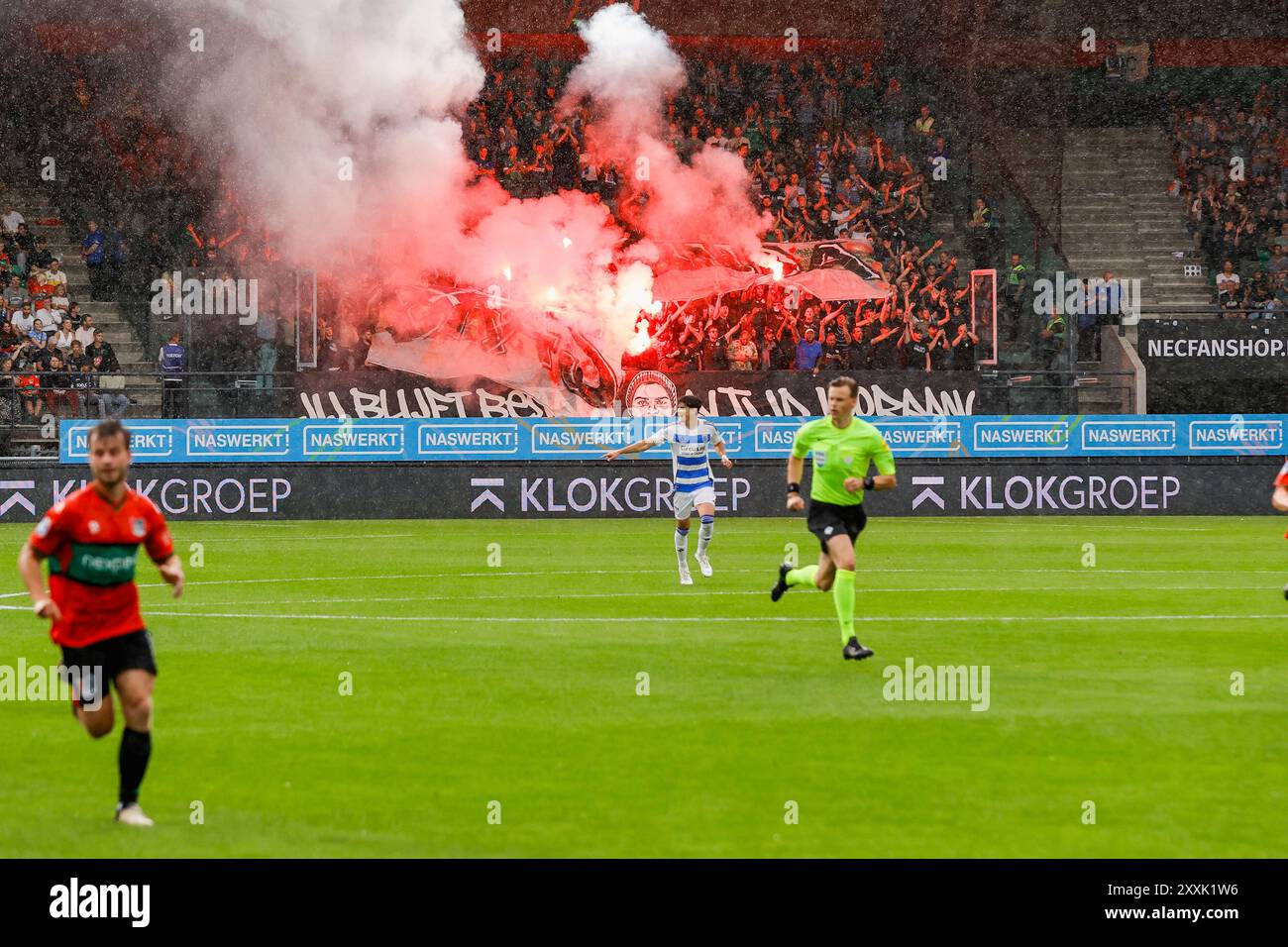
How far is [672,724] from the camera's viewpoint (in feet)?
37.4

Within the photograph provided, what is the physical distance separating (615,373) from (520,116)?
808cm

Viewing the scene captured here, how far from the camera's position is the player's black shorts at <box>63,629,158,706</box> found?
859cm

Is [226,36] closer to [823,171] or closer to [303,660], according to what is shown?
[823,171]

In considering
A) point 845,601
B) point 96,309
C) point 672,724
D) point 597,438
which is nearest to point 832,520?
point 845,601

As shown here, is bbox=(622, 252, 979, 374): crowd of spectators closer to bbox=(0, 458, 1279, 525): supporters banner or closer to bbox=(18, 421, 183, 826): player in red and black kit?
bbox=(0, 458, 1279, 525): supporters banner

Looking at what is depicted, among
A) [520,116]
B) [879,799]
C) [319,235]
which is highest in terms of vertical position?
[520,116]

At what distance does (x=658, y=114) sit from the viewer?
132 ft

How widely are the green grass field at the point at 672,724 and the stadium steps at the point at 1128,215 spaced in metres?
20.8

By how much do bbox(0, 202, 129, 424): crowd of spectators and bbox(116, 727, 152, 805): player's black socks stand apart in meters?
24.6

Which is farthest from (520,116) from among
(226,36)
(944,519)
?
(944,519)

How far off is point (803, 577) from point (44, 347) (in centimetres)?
2176

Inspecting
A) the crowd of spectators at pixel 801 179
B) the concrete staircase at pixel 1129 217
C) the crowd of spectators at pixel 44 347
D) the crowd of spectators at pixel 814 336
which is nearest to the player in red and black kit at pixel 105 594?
the crowd of spectators at pixel 44 347

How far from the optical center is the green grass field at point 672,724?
8.45m

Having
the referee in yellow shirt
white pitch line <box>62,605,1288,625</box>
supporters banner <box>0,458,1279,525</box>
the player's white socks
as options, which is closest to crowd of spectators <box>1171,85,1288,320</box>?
supporters banner <box>0,458,1279,525</box>
